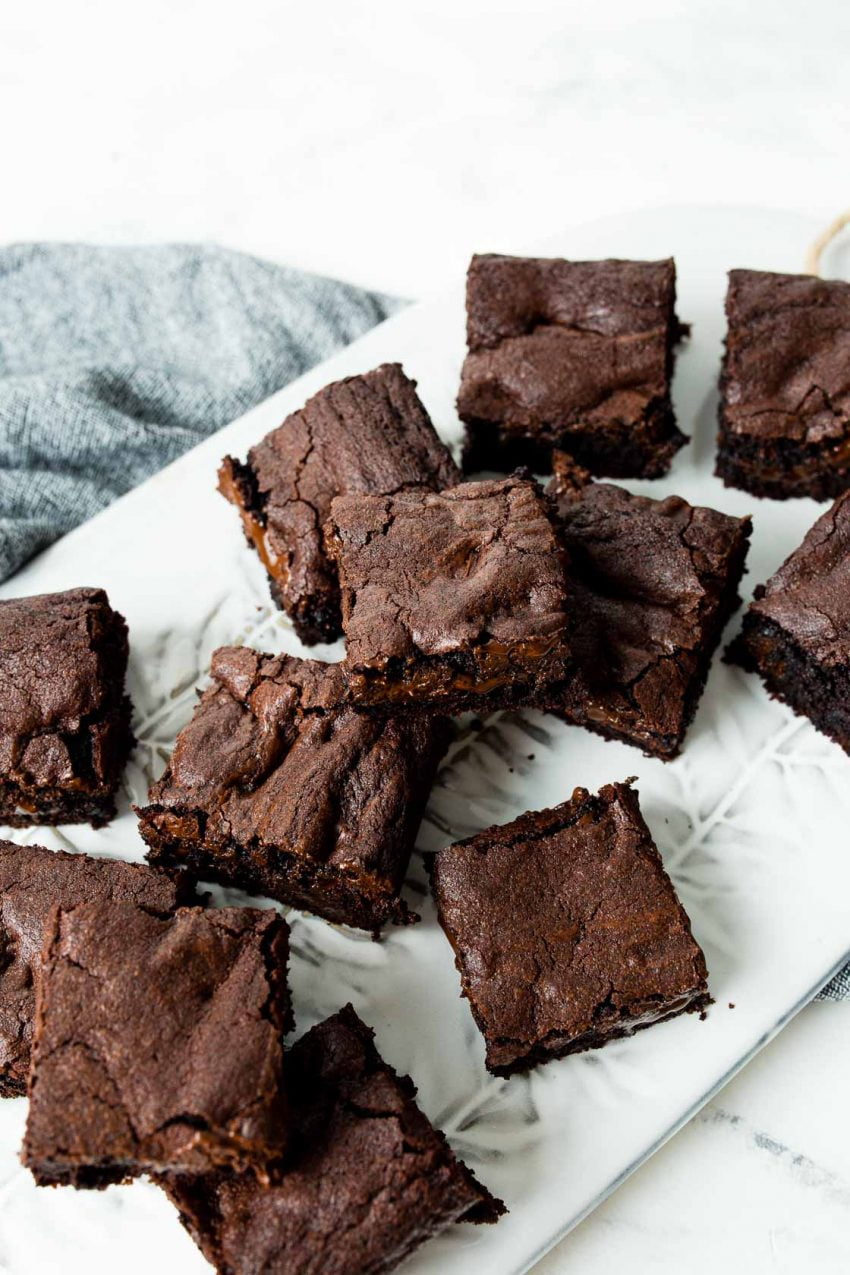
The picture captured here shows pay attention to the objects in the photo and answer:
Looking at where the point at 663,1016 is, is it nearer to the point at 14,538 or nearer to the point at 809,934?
the point at 809,934

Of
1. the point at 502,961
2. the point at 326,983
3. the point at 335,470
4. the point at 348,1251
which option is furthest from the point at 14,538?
the point at 348,1251

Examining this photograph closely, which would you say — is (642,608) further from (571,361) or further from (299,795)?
(299,795)

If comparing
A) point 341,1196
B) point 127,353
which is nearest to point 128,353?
point 127,353

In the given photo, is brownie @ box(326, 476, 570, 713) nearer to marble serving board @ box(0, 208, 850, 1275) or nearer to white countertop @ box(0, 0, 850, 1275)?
marble serving board @ box(0, 208, 850, 1275)

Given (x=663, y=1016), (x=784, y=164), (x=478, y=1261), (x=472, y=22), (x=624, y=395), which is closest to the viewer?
(x=478, y=1261)

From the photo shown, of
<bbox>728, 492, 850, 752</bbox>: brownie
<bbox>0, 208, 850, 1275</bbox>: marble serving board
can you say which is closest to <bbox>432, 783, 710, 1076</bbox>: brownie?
<bbox>0, 208, 850, 1275</bbox>: marble serving board

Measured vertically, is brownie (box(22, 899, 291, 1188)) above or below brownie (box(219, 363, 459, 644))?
below
